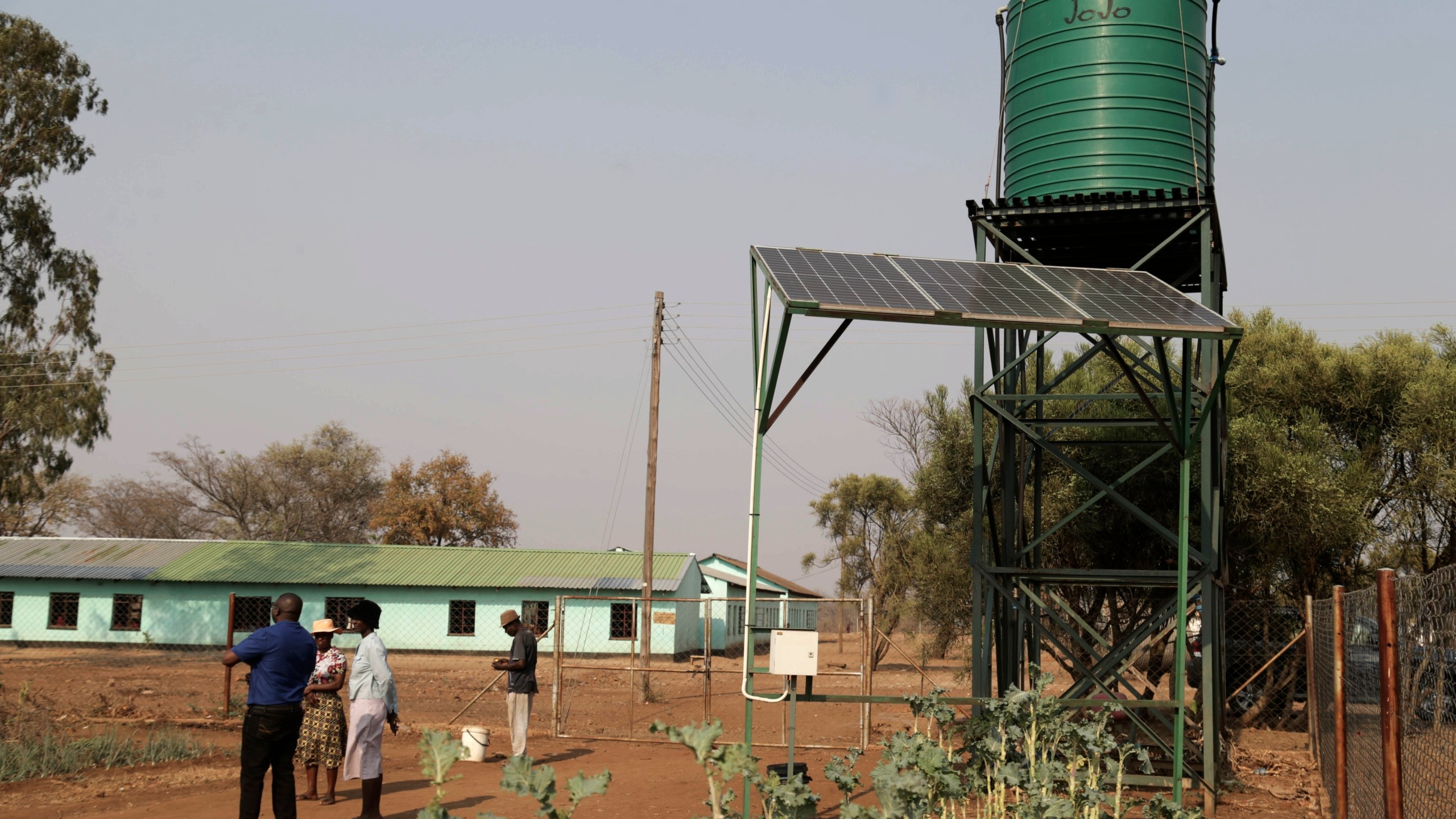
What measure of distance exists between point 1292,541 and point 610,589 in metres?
Result: 23.4

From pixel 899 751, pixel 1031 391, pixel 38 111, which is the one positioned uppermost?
pixel 38 111

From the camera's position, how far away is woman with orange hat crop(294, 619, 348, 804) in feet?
31.9

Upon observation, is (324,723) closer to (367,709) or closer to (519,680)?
(367,709)

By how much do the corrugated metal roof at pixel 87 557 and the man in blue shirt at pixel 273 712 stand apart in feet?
104

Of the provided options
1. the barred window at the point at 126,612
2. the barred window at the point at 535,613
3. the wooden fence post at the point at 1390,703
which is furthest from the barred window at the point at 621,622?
the wooden fence post at the point at 1390,703

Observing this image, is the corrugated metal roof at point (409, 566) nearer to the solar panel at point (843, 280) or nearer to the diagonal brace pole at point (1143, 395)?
the solar panel at point (843, 280)

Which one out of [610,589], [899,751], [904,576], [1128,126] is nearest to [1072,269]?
[1128,126]

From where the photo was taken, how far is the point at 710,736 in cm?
394

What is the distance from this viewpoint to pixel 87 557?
3722 cm

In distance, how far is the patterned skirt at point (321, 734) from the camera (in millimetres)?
9797

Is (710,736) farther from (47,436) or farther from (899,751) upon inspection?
(47,436)

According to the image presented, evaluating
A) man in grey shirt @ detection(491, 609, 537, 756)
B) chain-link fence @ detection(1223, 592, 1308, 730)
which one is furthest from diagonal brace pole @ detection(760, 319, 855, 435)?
chain-link fence @ detection(1223, 592, 1308, 730)

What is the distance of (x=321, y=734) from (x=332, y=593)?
26.9 metres

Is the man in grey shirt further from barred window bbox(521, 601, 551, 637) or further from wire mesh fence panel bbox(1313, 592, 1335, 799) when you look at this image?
barred window bbox(521, 601, 551, 637)
